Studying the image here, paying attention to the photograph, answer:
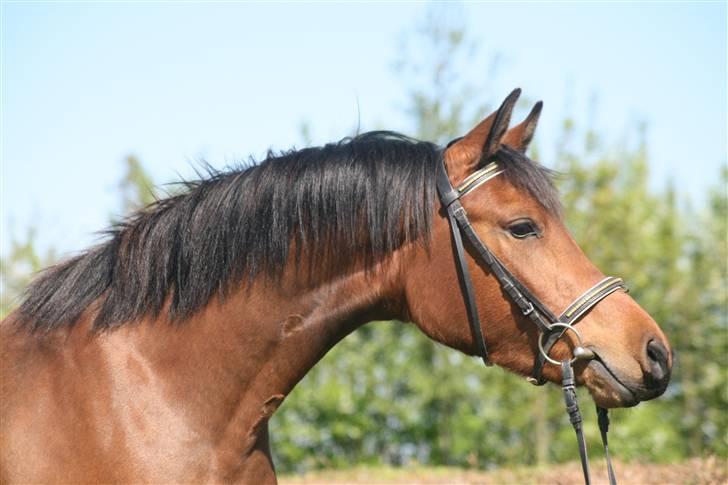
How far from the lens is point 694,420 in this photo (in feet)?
81.3

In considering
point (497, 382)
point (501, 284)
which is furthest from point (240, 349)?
point (497, 382)

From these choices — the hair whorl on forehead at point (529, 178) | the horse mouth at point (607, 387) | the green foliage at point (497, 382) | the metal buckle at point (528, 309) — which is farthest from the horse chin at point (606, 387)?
the green foliage at point (497, 382)

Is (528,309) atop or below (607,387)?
atop

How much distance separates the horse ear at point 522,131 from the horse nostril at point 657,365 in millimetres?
1351

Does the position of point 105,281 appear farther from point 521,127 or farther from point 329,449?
point 329,449

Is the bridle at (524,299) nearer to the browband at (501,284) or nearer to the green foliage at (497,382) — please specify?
the browband at (501,284)

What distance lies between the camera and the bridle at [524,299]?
3.92m

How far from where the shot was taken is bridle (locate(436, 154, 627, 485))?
12.8ft

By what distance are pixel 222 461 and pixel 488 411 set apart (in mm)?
18268

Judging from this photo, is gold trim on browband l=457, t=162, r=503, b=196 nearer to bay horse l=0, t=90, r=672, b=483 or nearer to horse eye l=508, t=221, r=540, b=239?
bay horse l=0, t=90, r=672, b=483

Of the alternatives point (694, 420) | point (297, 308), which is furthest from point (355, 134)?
Answer: point (694, 420)

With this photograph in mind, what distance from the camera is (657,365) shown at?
12.5 ft

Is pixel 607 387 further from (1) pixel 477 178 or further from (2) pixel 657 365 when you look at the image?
(1) pixel 477 178

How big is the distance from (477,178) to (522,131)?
52cm
